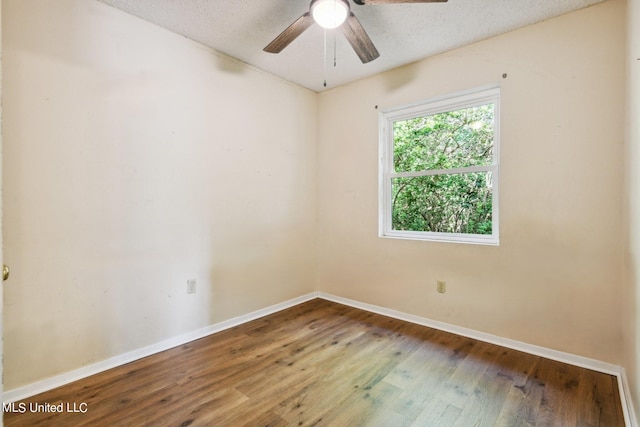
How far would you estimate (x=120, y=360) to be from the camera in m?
2.27

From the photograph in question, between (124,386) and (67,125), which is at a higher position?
(67,125)

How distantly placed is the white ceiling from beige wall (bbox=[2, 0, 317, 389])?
20cm

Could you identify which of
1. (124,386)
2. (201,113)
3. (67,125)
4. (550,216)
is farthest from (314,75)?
(124,386)

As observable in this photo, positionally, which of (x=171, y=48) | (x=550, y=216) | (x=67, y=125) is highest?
(x=171, y=48)

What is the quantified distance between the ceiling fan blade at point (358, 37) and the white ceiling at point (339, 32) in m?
0.30

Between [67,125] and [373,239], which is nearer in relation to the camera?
[67,125]

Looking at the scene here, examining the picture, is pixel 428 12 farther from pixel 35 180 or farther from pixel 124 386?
pixel 124 386

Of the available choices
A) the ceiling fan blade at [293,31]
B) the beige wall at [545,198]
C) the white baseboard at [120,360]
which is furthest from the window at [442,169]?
the white baseboard at [120,360]

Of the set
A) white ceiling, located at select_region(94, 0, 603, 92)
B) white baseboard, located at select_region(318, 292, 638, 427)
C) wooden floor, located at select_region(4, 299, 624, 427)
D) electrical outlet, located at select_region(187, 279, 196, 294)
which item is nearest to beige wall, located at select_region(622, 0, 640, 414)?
white baseboard, located at select_region(318, 292, 638, 427)

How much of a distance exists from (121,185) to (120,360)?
1.24m

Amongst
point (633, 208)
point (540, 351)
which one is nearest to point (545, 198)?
point (633, 208)

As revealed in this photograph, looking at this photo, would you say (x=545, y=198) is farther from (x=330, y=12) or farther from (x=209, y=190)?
(x=209, y=190)

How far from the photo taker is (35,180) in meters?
1.94

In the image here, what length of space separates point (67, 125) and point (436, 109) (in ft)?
9.50
